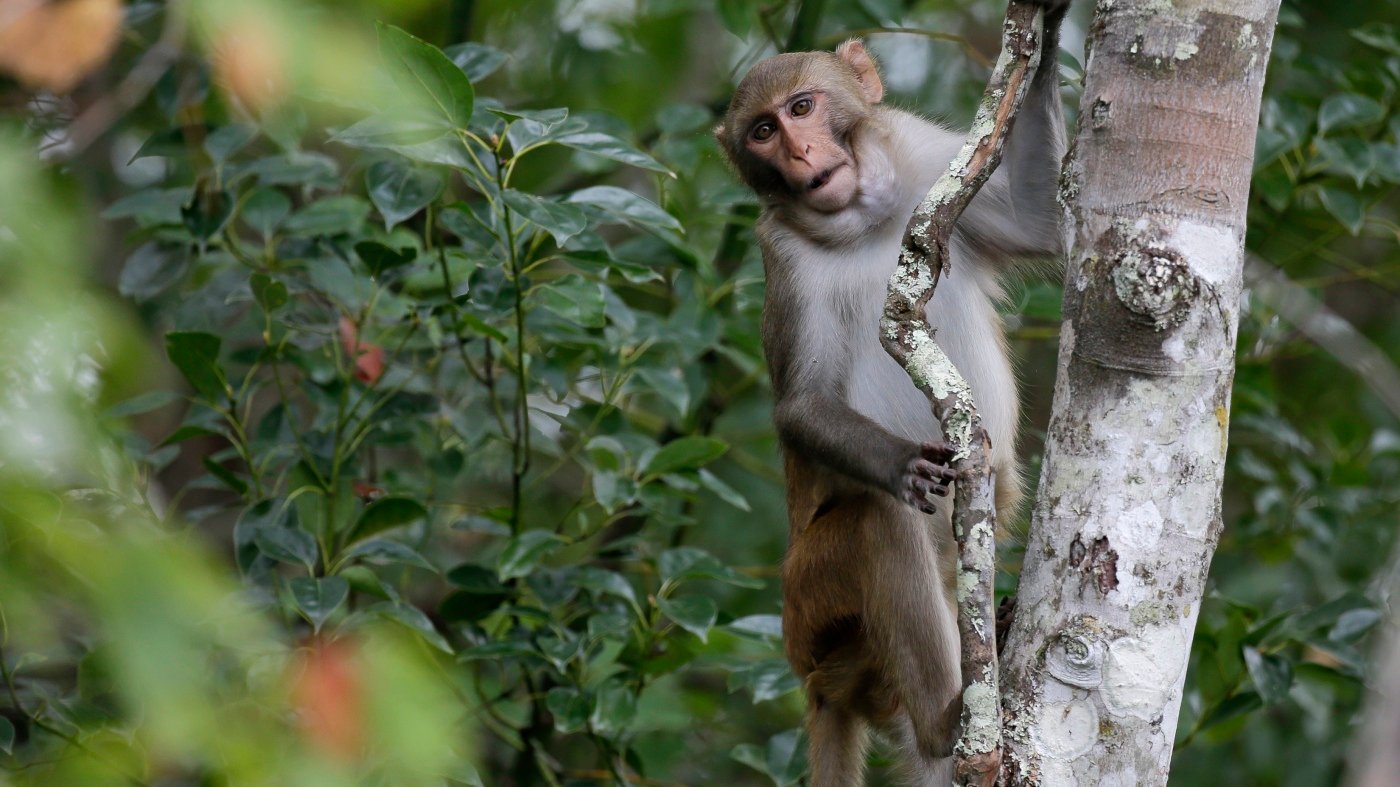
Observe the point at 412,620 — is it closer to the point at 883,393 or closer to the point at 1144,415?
the point at 883,393

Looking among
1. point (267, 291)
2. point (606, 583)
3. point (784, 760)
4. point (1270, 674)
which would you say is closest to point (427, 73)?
point (267, 291)

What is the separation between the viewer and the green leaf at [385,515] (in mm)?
4718

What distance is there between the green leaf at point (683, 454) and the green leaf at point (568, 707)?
835 mm

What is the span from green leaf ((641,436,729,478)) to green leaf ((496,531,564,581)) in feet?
1.42

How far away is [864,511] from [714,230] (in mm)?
4012

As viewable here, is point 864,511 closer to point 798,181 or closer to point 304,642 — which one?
point 798,181

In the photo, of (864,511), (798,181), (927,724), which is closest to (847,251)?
(798,181)

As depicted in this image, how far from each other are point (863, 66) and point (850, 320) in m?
1.06

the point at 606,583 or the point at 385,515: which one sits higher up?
the point at 385,515

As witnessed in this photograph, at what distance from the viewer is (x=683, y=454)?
4.89 metres

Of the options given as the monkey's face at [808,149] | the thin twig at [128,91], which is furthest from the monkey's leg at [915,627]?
the thin twig at [128,91]

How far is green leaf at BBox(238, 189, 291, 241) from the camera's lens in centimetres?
524

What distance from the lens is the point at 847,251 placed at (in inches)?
185

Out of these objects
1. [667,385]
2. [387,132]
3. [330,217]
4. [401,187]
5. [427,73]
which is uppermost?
[427,73]
